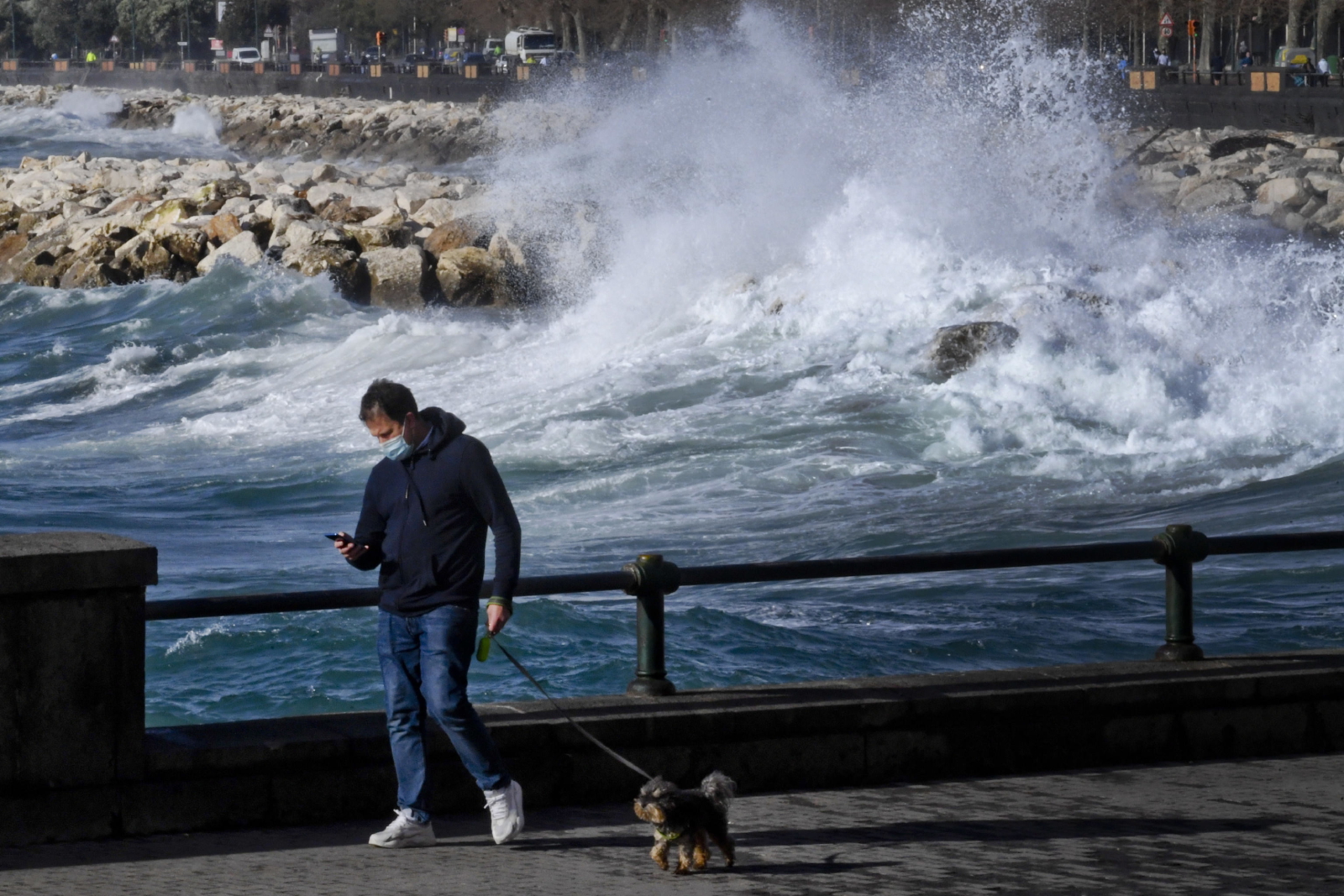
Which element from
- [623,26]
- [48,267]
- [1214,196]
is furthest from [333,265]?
[623,26]

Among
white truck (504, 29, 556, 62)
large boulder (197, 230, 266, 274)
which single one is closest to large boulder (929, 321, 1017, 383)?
large boulder (197, 230, 266, 274)

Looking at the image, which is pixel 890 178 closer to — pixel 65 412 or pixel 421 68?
pixel 65 412

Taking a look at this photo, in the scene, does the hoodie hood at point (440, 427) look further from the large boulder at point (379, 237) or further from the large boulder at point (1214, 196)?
the large boulder at point (1214, 196)

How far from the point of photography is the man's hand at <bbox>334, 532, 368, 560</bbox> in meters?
5.18

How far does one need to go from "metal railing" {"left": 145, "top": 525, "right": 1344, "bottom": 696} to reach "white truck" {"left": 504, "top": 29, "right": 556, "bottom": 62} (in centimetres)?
7449

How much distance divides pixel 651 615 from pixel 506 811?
944 mm

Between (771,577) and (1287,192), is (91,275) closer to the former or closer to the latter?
(1287,192)

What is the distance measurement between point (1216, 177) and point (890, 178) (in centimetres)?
1056

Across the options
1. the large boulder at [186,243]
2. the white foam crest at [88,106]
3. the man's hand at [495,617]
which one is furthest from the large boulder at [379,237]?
the white foam crest at [88,106]

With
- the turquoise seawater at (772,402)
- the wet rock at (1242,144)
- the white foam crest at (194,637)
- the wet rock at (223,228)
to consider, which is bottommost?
the white foam crest at (194,637)

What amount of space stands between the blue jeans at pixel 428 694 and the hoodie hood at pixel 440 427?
0.47 meters

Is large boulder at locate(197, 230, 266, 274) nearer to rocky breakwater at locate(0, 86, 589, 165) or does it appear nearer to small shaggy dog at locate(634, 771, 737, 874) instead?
rocky breakwater at locate(0, 86, 589, 165)

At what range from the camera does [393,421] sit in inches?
208

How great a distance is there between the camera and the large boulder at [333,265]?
28453mm
